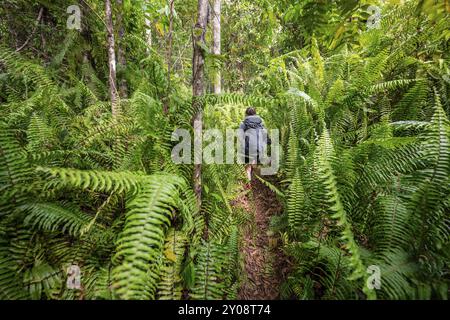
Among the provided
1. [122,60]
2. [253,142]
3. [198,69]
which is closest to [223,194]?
[198,69]

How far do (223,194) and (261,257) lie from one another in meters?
0.73

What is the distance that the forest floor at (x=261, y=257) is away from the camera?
6.45 feet

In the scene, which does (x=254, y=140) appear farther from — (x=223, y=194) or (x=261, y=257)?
(x=261, y=257)

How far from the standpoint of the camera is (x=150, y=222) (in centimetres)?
124

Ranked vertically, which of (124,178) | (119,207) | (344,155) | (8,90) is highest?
(8,90)

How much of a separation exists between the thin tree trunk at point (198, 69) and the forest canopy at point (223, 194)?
1cm

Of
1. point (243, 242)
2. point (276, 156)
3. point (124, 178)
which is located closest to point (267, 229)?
point (243, 242)

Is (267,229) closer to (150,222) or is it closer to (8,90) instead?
(150,222)

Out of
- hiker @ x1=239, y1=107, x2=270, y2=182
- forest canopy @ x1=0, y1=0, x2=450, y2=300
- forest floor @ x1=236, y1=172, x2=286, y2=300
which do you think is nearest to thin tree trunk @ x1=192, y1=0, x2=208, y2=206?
forest canopy @ x1=0, y1=0, x2=450, y2=300

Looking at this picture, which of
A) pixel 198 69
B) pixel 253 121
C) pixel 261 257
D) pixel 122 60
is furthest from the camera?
pixel 122 60

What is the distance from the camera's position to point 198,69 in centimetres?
205

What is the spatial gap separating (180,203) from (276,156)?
1876 mm

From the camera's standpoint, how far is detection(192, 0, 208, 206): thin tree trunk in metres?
1.95

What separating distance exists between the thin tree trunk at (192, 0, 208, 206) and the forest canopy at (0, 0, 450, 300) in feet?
0.04
